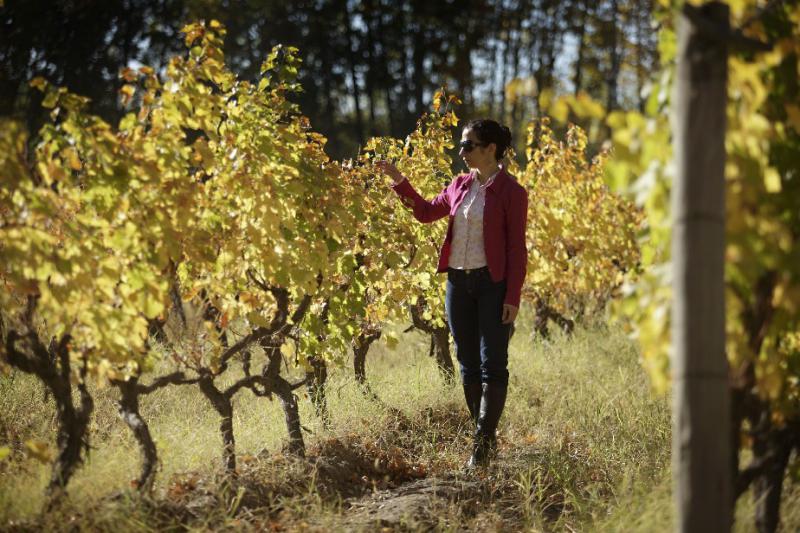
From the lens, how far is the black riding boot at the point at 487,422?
3900mm

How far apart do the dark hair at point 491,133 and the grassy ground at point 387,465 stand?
5.11ft

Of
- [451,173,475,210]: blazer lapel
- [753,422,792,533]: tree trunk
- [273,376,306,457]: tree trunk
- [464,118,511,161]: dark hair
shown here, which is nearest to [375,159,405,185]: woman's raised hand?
[451,173,475,210]: blazer lapel

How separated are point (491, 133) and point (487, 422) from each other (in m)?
1.40

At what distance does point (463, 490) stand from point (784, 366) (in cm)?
157

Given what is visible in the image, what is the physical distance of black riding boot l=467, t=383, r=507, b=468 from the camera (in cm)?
390

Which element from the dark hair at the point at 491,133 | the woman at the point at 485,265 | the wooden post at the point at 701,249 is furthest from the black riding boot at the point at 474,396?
the wooden post at the point at 701,249

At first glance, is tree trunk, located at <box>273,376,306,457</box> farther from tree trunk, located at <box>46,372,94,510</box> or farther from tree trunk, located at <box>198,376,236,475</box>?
tree trunk, located at <box>46,372,94,510</box>

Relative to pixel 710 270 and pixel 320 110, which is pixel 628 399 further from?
pixel 320 110

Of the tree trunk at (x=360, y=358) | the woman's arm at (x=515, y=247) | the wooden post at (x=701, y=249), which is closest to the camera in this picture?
the wooden post at (x=701, y=249)

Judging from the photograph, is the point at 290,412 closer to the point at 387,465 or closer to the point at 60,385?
the point at 387,465

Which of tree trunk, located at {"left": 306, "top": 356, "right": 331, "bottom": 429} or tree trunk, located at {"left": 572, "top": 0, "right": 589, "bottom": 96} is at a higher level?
tree trunk, located at {"left": 572, "top": 0, "right": 589, "bottom": 96}

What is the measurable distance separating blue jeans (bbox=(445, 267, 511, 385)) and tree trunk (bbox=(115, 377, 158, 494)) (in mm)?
1507

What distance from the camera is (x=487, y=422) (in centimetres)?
392

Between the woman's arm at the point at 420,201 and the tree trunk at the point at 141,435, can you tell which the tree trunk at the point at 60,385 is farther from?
the woman's arm at the point at 420,201
